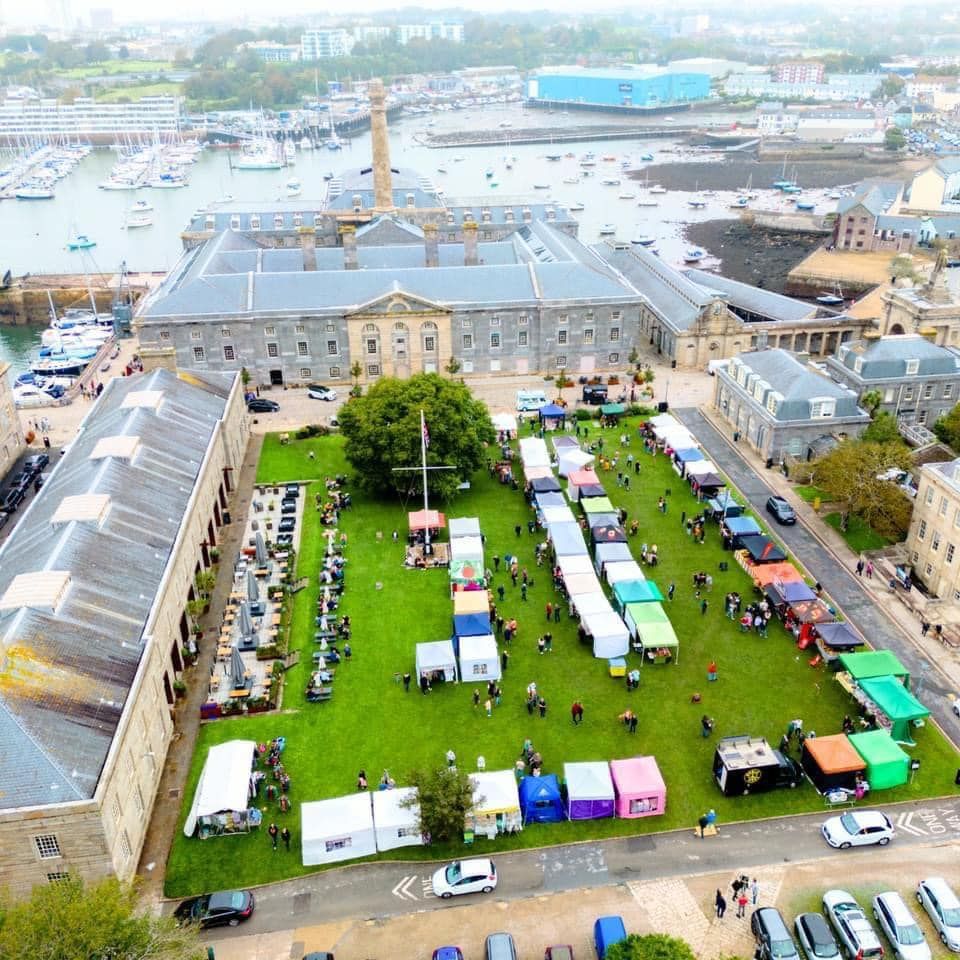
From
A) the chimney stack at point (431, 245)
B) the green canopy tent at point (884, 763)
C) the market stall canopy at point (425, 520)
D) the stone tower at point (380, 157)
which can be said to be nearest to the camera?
the green canopy tent at point (884, 763)

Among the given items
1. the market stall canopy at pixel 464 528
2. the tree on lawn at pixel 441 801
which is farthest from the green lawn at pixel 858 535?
the tree on lawn at pixel 441 801

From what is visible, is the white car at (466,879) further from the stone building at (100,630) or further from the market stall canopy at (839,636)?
the market stall canopy at (839,636)

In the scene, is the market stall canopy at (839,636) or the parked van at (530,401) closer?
the market stall canopy at (839,636)

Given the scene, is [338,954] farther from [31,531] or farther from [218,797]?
[31,531]

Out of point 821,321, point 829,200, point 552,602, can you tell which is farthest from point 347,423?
point 829,200

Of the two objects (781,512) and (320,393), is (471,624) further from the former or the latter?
(320,393)

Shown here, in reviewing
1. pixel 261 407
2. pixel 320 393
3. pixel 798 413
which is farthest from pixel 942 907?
pixel 261 407

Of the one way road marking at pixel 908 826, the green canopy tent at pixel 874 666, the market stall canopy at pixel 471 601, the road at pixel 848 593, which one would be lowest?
the one way road marking at pixel 908 826

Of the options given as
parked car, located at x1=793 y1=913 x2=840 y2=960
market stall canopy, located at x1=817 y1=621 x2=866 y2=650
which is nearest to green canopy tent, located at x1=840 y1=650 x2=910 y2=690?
market stall canopy, located at x1=817 y1=621 x2=866 y2=650
